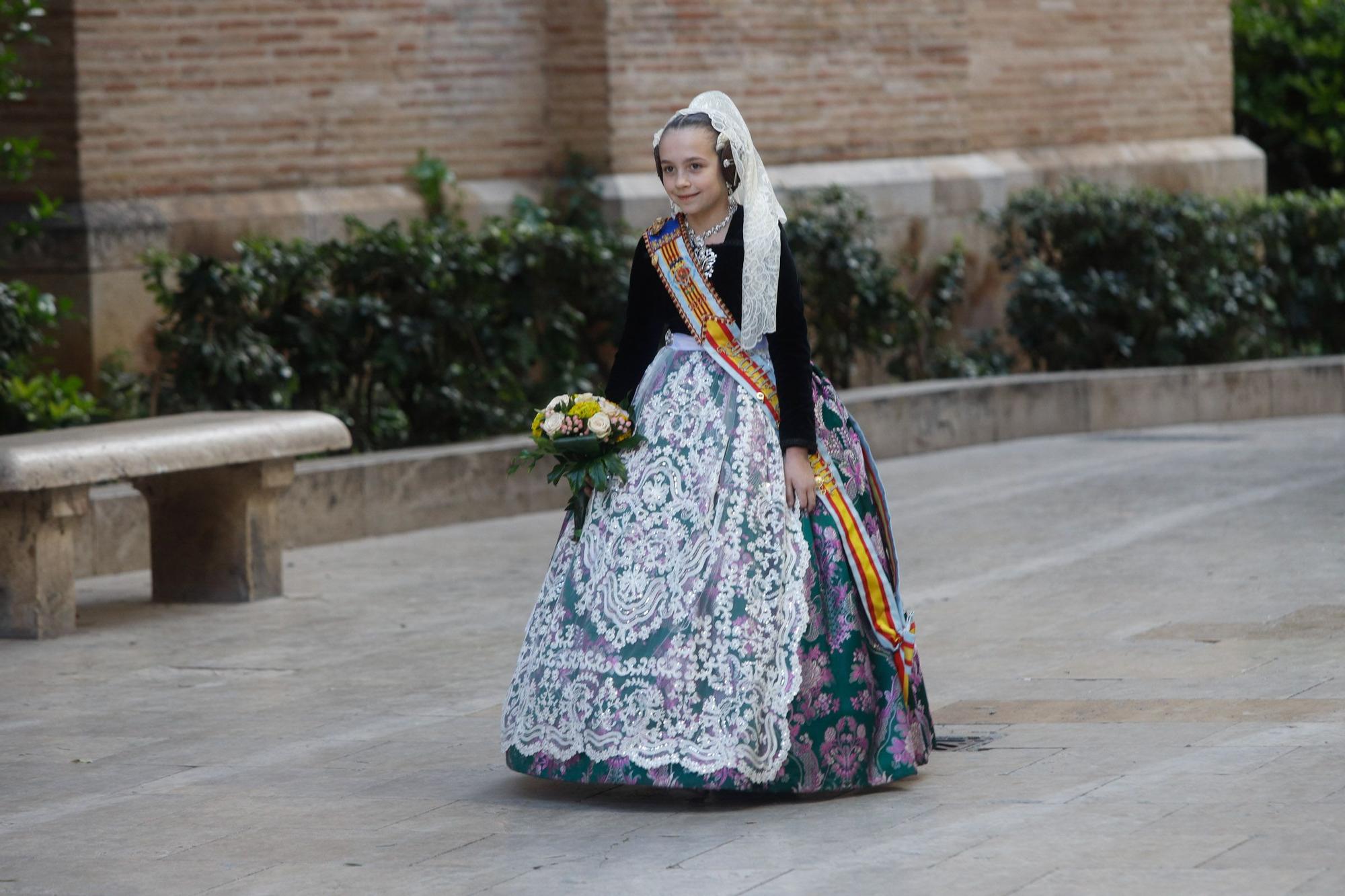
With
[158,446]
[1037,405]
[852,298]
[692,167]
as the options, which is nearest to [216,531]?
[158,446]

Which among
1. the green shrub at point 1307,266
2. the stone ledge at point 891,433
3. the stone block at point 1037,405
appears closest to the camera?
the stone ledge at point 891,433

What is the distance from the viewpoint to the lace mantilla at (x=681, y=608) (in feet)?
17.6

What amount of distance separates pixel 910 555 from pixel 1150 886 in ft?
→ 16.9

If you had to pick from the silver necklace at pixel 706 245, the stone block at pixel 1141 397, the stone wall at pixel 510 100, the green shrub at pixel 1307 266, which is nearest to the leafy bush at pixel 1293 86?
the stone wall at pixel 510 100

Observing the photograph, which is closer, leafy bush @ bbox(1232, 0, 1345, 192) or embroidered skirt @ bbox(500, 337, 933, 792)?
embroidered skirt @ bbox(500, 337, 933, 792)

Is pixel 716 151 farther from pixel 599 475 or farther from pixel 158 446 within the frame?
pixel 158 446

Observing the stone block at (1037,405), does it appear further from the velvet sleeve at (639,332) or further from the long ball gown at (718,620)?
the long ball gown at (718,620)

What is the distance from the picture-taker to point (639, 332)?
19.2 ft

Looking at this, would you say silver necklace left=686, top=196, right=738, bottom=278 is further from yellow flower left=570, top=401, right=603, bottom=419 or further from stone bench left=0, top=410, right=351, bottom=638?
stone bench left=0, top=410, right=351, bottom=638

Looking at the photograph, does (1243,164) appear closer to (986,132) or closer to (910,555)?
(986,132)

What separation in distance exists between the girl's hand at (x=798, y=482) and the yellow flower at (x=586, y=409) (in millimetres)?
483

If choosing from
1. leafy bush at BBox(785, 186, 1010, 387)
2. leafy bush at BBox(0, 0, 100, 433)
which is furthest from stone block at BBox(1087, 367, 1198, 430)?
leafy bush at BBox(0, 0, 100, 433)

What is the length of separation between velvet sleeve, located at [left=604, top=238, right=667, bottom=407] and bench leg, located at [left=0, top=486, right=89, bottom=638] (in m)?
3.08

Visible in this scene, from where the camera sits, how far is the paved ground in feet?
15.9
